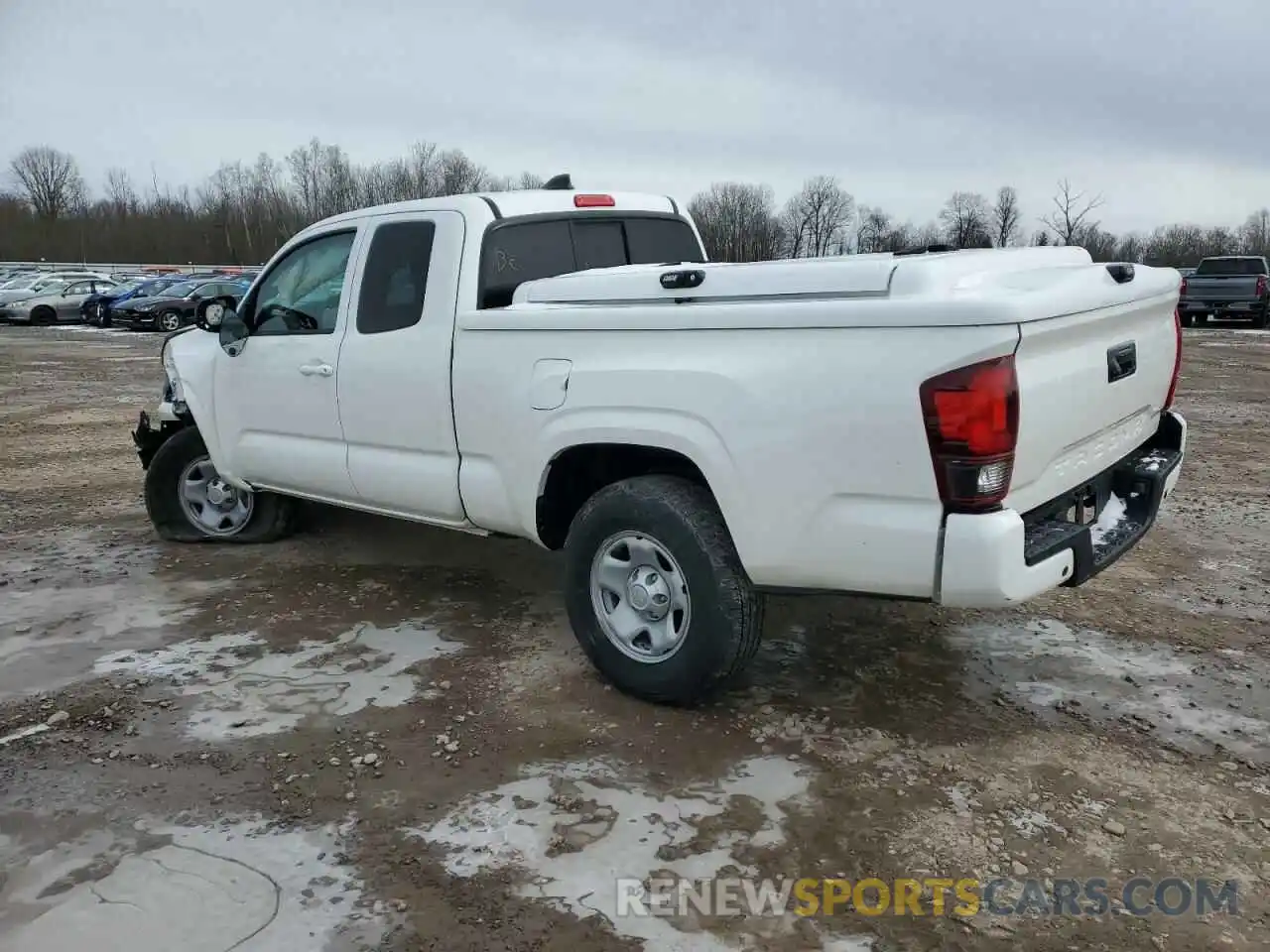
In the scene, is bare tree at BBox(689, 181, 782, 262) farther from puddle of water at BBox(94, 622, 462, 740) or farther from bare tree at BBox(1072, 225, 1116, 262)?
puddle of water at BBox(94, 622, 462, 740)

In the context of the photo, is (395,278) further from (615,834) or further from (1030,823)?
(1030,823)

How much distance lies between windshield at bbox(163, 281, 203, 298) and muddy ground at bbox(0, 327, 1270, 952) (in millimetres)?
26469

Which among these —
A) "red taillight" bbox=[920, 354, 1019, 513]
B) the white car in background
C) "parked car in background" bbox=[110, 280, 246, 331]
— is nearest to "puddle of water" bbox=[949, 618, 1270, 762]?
"red taillight" bbox=[920, 354, 1019, 513]

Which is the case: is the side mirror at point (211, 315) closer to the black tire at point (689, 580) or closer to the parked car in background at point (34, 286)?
the black tire at point (689, 580)

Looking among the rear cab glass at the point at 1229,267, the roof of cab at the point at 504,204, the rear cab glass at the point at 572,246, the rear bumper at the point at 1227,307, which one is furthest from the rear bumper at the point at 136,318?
the rear cab glass at the point at 1229,267

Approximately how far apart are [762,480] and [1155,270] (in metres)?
2.07

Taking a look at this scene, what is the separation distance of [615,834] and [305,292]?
11.5 feet

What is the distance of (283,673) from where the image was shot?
4.24 m

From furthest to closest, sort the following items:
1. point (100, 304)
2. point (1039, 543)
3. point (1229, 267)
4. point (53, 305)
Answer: point (53, 305) → point (100, 304) → point (1229, 267) → point (1039, 543)

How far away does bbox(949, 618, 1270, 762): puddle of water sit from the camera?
3666 mm

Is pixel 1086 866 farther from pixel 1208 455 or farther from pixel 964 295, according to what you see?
pixel 1208 455

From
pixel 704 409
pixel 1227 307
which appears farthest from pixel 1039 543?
pixel 1227 307

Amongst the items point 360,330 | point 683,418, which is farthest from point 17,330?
point 683,418

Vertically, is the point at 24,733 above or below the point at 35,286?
below
